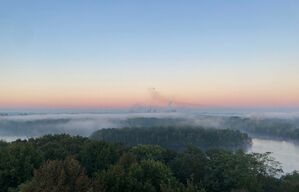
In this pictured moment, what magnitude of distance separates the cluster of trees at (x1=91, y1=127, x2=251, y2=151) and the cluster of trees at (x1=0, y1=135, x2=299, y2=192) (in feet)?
252

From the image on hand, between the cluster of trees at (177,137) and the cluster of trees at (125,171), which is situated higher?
the cluster of trees at (125,171)

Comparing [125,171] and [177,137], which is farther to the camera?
[177,137]

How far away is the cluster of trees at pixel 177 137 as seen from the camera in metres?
132

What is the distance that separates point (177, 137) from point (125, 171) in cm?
10316

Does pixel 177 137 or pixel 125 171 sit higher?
pixel 125 171

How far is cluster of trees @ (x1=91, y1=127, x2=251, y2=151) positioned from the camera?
131500 mm

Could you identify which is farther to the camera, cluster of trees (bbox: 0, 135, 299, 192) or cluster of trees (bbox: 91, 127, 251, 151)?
cluster of trees (bbox: 91, 127, 251, 151)

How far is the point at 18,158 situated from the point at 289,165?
6935 cm

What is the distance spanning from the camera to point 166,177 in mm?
34812

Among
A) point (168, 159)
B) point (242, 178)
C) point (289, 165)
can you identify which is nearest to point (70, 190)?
point (242, 178)

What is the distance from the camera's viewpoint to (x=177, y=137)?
136 m

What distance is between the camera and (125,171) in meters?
34.2

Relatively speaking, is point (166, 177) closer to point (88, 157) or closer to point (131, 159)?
point (131, 159)

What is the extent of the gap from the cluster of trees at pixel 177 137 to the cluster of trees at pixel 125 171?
76691mm
